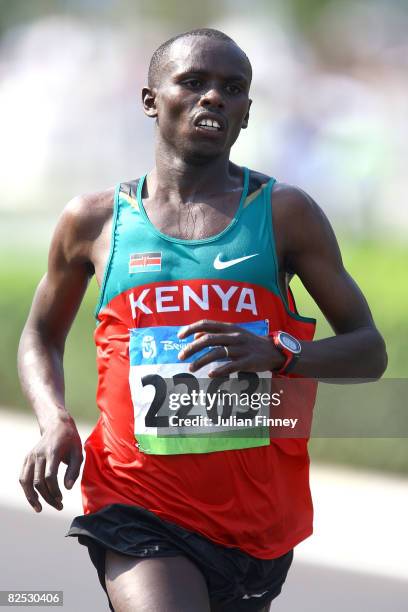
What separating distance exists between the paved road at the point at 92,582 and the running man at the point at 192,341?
267 cm

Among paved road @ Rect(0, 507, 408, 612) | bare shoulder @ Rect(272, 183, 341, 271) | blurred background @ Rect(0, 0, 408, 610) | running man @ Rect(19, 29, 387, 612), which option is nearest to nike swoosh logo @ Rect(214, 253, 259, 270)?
running man @ Rect(19, 29, 387, 612)

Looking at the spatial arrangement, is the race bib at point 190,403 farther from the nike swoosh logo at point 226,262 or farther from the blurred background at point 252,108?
the blurred background at point 252,108

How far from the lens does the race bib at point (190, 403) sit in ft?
11.5

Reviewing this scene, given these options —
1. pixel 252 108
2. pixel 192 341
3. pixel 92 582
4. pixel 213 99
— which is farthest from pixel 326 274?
pixel 252 108

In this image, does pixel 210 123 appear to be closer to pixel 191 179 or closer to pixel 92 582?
pixel 191 179

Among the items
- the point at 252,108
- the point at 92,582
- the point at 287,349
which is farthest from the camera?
the point at 252,108

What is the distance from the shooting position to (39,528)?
756cm

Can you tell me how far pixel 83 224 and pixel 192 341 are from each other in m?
0.55

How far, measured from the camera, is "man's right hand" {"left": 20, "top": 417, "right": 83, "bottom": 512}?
3420 millimetres

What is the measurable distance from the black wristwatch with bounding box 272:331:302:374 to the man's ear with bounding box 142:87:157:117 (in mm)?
804

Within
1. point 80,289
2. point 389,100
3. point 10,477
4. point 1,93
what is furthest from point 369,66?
point 80,289

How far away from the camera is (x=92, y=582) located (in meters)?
6.57

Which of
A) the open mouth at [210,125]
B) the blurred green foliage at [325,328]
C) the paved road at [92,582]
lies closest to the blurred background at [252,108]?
the blurred green foliage at [325,328]

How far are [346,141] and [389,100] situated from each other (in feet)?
3.84
